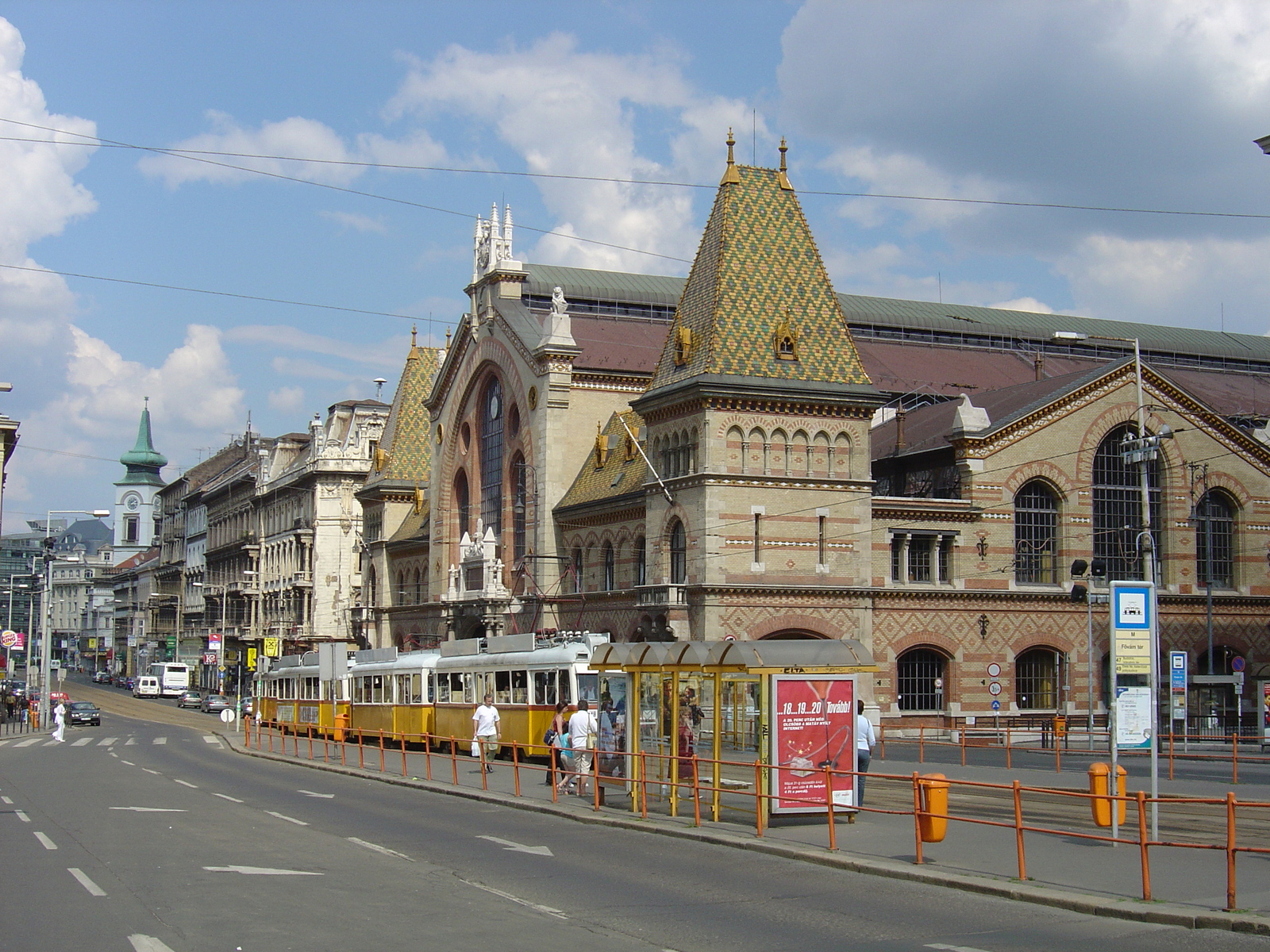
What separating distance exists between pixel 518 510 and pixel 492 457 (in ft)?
12.7

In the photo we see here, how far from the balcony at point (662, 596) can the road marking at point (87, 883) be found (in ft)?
94.3

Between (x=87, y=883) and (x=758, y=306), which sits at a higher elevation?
(x=758, y=306)

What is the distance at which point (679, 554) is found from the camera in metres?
46.0

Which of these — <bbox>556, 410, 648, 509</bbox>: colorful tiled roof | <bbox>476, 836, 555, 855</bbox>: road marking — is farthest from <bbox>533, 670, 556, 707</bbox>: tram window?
<bbox>476, 836, 555, 855</bbox>: road marking

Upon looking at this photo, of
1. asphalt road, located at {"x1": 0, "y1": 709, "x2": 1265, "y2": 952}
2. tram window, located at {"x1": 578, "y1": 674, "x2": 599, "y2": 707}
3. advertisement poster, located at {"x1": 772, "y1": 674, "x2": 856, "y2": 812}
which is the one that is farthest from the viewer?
tram window, located at {"x1": 578, "y1": 674, "x2": 599, "y2": 707}

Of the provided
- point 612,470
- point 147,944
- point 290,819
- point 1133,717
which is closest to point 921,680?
point 612,470

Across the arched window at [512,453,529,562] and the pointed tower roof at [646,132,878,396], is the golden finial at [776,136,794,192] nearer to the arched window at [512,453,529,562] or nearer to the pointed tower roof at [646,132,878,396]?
the pointed tower roof at [646,132,878,396]

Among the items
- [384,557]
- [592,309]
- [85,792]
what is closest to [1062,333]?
[85,792]

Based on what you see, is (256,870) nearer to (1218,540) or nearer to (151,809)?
(151,809)

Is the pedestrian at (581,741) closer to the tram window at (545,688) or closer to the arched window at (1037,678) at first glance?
the tram window at (545,688)

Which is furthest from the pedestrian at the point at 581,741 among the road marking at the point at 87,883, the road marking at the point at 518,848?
the road marking at the point at 87,883

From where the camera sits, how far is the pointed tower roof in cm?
4484

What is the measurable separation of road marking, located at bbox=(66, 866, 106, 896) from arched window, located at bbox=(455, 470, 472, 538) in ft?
165

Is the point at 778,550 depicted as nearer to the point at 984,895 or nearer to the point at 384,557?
the point at 984,895
